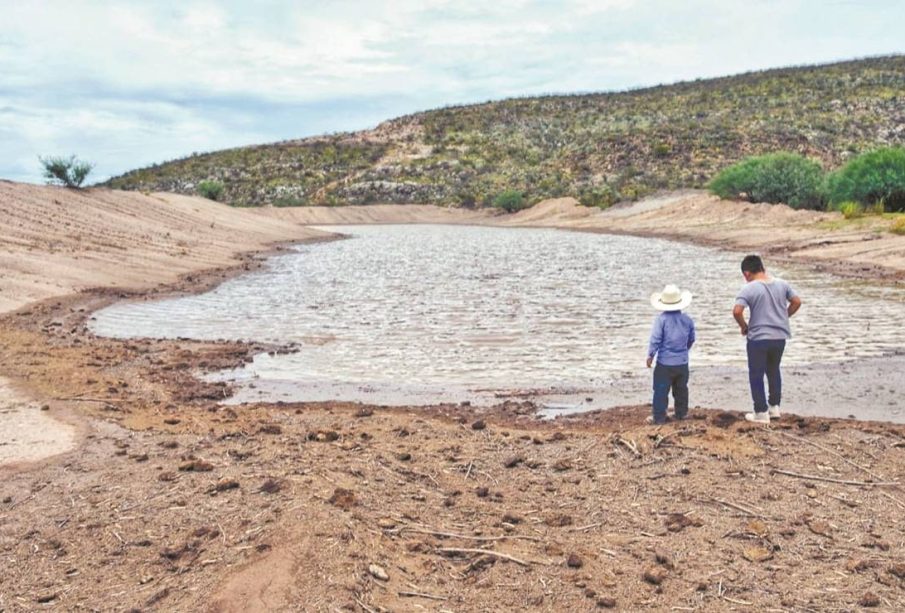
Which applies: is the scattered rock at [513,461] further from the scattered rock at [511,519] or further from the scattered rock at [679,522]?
the scattered rock at [679,522]

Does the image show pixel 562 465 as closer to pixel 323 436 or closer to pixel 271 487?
pixel 323 436

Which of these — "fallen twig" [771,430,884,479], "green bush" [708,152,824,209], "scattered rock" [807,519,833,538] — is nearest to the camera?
"scattered rock" [807,519,833,538]

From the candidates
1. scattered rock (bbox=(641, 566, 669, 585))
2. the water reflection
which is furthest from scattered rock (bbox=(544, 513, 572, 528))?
the water reflection

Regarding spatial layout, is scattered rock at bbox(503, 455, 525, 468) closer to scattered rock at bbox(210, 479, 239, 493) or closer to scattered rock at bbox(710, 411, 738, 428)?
scattered rock at bbox(710, 411, 738, 428)

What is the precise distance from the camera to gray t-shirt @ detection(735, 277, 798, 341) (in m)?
8.85

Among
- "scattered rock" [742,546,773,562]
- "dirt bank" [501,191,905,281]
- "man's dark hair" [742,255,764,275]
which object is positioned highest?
"man's dark hair" [742,255,764,275]

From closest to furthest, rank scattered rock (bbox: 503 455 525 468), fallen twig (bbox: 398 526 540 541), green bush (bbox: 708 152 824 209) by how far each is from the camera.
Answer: fallen twig (bbox: 398 526 540 541) < scattered rock (bbox: 503 455 525 468) < green bush (bbox: 708 152 824 209)

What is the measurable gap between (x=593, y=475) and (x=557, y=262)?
25783mm

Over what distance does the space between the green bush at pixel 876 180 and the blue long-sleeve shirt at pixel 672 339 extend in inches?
1329

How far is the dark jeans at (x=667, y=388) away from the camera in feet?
29.1

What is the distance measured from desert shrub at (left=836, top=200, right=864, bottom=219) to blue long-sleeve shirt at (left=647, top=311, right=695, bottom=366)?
106 feet

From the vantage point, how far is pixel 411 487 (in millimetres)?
6816

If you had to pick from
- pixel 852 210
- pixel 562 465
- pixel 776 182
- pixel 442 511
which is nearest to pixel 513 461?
pixel 562 465

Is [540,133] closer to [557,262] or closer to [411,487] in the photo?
[557,262]
